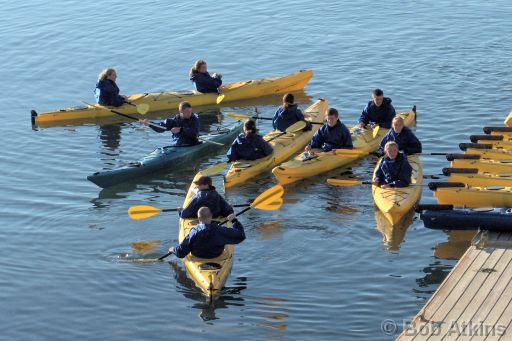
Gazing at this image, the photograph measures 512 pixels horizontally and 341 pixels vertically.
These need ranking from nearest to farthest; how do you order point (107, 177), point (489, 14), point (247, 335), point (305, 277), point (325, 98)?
point (247, 335) → point (305, 277) → point (107, 177) → point (325, 98) → point (489, 14)

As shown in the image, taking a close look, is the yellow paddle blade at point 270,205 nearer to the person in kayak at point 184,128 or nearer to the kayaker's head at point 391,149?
the kayaker's head at point 391,149

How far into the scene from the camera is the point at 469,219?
17.7m

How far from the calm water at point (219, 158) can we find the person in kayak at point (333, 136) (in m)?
0.72

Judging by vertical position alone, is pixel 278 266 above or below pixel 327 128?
below

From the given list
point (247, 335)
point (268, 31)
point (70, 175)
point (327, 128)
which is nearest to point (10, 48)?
point (268, 31)

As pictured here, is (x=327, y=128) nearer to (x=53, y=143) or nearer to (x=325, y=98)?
(x=325, y=98)

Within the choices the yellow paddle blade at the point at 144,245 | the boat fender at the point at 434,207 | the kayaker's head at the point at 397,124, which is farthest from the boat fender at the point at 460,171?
the yellow paddle blade at the point at 144,245

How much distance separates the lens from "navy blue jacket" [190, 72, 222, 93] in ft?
88.1

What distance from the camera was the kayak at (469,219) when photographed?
17.2 metres

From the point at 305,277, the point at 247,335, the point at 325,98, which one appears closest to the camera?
the point at 247,335

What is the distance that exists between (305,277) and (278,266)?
67 centimetres

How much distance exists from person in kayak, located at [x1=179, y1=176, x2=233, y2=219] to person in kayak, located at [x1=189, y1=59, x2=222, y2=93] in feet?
29.4

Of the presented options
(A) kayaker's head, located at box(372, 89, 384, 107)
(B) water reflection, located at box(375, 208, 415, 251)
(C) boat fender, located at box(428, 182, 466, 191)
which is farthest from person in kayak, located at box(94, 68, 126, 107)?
(C) boat fender, located at box(428, 182, 466, 191)

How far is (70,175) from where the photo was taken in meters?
23.2
